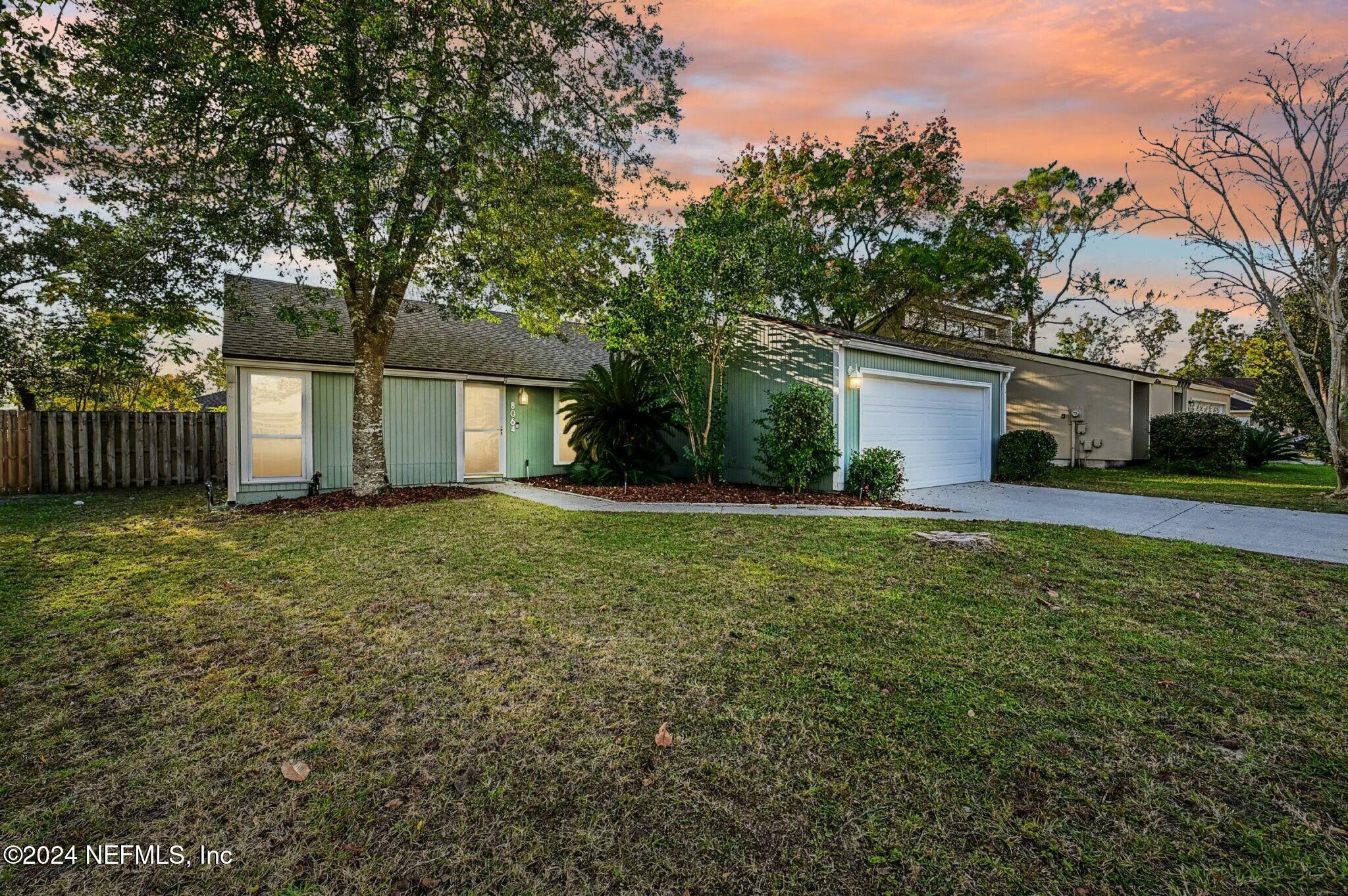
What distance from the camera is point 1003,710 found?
2576 mm

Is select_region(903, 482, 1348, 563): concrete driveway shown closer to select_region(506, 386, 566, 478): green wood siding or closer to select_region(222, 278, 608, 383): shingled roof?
select_region(506, 386, 566, 478): green wood siding

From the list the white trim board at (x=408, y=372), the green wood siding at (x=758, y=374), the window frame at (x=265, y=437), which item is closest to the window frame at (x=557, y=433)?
the white trim board at (x=408, y=372)

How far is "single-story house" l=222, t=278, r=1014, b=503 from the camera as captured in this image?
363 inches

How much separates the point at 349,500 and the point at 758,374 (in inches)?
278

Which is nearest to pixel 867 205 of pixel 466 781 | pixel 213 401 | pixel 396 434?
pixel 396 434

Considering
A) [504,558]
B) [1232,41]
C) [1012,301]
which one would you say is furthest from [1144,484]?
[504,558]

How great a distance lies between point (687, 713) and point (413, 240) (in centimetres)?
810

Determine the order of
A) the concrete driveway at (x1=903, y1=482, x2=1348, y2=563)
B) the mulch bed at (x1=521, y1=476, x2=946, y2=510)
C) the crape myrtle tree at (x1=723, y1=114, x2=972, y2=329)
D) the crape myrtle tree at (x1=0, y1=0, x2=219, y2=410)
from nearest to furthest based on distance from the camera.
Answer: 1. the crape myrtle tree at (x1=0, y1=0, x2=219, y2=410)
2. the concrete driveway at (x1=903, y1=482, x2=1348, y2=563)
3. the mulch bed at (x1=521, y1=476, x2=946, y2=510)
4. the crape myrtle tree at (x1=723, y1=114, x2=972, y2=329)

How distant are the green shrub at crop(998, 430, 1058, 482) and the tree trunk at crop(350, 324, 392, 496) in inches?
477

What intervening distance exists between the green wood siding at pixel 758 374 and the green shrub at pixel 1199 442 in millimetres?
11427

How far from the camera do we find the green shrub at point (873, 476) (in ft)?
30.1

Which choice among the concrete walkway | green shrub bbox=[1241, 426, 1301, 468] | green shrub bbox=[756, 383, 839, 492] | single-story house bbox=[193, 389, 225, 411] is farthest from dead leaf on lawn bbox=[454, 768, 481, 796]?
green shrub bbox=[1241, 426, 1301, 468]

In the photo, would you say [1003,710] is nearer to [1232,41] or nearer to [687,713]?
[687,713]

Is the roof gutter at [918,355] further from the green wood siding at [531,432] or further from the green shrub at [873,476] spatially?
the green wood siding at [531,432]
